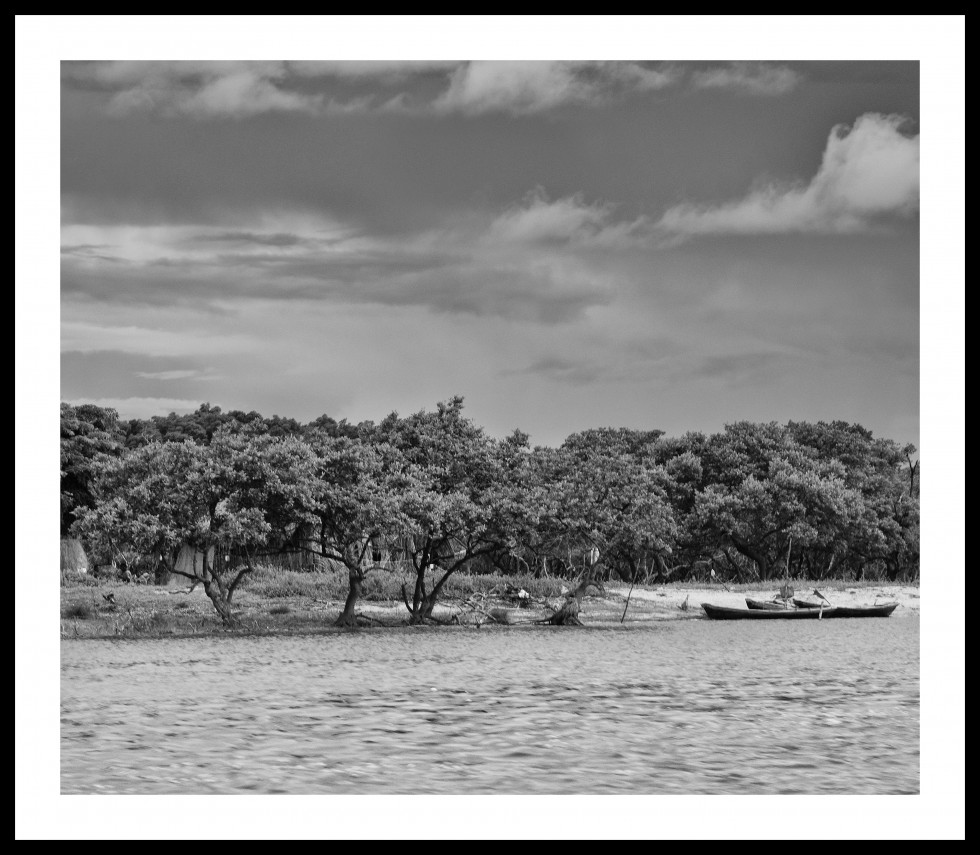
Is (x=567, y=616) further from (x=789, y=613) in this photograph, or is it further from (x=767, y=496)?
(x=767, y=496)

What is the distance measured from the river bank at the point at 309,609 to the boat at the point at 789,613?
534 mm

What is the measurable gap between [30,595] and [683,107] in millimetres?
13467

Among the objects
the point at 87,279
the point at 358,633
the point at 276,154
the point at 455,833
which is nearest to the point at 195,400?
the point at 87,279

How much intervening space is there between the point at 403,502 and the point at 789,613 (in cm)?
703

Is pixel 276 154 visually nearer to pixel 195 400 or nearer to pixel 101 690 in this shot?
pixel 195 400

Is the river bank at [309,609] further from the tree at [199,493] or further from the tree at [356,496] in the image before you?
the tree at [356,496]

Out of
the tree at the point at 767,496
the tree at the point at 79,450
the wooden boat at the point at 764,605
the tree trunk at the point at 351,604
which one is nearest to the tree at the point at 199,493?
the tree trunk at the point at 351,604

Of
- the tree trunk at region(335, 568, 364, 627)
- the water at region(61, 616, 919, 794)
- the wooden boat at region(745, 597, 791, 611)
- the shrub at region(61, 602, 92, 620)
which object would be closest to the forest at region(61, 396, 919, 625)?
the tree trunk at region(335, 568, 364, 627)

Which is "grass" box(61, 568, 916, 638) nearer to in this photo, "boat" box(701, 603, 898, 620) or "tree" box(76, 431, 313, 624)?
"boat" box(701, 603, 898, 620)

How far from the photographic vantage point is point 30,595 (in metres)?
6.11

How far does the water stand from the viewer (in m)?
7.47

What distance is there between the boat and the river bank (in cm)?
53

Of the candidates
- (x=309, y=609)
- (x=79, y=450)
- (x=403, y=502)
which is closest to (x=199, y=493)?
(x=403, y=502)

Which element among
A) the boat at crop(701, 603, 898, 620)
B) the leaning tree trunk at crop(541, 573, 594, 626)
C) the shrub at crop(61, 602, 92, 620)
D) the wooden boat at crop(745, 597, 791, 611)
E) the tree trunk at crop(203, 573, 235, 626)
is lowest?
the boat at crop(701, 603, 898, 620)
